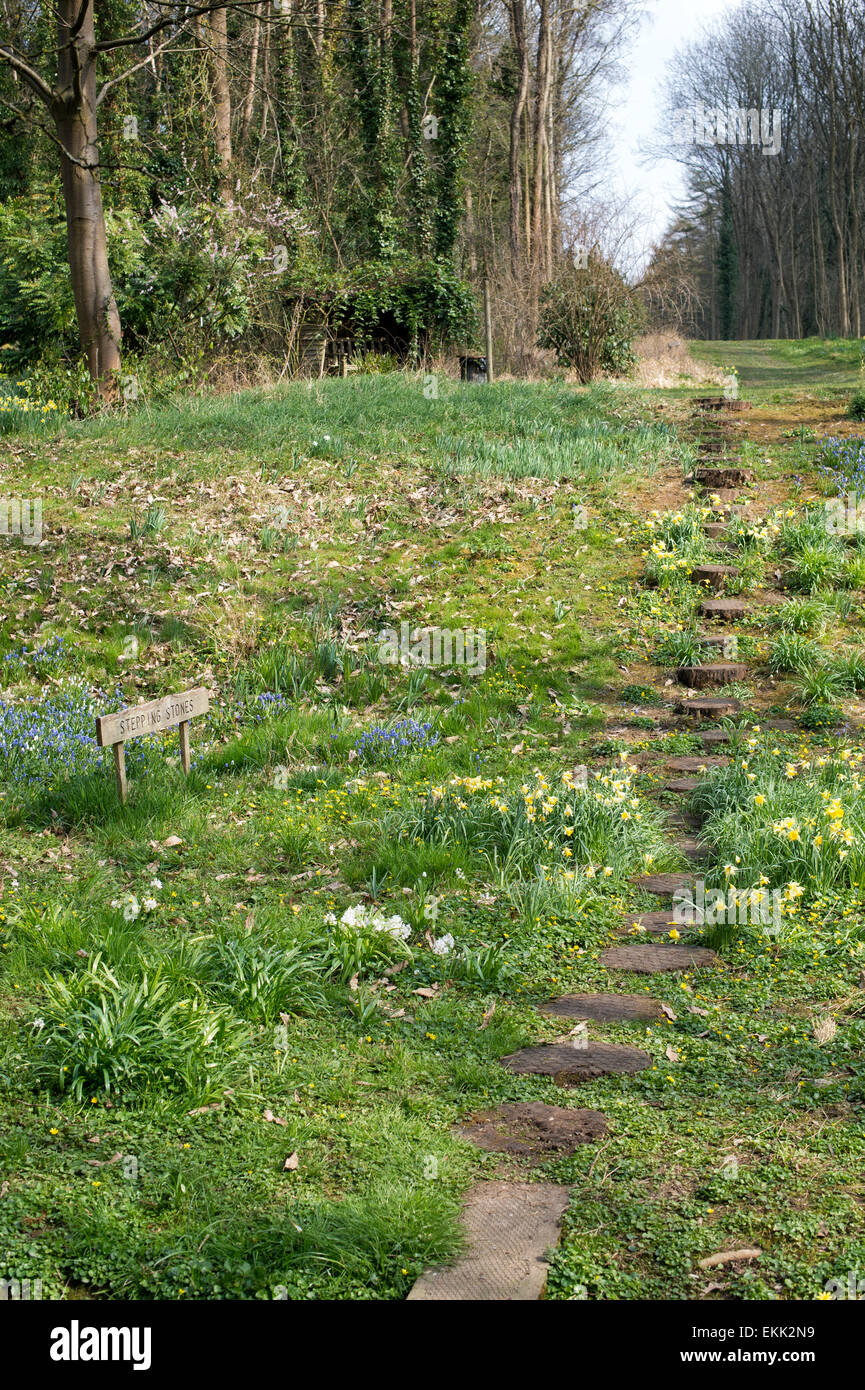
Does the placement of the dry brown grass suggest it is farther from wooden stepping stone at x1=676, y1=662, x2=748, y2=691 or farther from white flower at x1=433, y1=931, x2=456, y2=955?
white flower at x1=433, y1=931, x2=456, y2=955

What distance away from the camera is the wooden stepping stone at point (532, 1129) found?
3.38m

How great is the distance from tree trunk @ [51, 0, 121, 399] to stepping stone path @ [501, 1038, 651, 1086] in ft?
37.3

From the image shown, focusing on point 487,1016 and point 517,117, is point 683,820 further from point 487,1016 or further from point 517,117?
point 517,117

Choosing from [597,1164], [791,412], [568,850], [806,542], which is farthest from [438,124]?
[597,1164]

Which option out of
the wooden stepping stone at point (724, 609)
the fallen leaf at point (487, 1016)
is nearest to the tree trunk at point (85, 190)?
the wooden stepping stone at point (724, 609)

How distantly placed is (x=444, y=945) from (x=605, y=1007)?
744 mm

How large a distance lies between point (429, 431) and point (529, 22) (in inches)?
894

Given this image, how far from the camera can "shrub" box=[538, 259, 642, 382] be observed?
51.1 feet

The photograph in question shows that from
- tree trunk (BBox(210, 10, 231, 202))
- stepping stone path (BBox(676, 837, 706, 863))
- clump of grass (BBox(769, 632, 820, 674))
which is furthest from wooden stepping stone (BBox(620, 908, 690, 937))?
tree trunk (BBox(210, 10, 231, 202))

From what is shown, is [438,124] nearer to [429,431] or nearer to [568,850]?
[429,431]

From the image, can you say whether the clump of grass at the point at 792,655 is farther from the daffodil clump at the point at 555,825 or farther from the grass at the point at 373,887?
the daffodil clump at the point at 555,825

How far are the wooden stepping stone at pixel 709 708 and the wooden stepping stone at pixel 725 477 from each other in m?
3.78

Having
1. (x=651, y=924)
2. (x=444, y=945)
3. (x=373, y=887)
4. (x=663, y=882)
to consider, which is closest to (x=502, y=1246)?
(x=444, y=945)

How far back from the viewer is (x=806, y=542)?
8719mm
